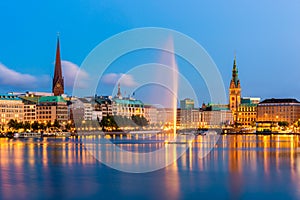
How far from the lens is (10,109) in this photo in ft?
361

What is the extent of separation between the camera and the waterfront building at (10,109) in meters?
108

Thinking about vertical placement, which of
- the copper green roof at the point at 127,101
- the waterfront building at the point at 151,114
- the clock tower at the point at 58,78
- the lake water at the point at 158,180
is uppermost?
the clock tower at the point at 58,78

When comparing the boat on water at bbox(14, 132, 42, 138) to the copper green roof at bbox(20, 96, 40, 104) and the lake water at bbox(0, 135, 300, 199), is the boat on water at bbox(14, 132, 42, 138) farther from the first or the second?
the lake water at bbox(0, 135, 300, 199)

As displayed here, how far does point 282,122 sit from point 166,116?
33.9 meters

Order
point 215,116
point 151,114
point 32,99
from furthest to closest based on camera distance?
point 215,116 < point 151,114 < point 32,99

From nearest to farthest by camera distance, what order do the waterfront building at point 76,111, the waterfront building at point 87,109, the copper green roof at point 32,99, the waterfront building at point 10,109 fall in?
the waterfront building at point 10,109 → the waterfront building at point 76,111 → the copper green roof at point 32,99 → the waterfront building at point 87,109

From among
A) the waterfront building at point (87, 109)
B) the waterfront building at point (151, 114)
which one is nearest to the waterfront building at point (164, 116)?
the waterfront building at point (151, 114)

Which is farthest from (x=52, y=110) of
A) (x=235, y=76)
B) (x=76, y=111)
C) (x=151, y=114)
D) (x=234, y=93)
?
(x=235, y=76)

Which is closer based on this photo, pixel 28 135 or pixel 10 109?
pixel 28 135

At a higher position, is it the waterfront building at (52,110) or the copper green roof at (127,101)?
the copper green roof at (127,101)

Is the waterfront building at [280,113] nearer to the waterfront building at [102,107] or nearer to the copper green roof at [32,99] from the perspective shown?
the waterfront building at [102,107]

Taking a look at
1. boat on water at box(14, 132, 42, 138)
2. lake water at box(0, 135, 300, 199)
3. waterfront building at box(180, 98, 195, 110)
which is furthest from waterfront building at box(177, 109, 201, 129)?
lake water at box(0, 135, 300, 199)

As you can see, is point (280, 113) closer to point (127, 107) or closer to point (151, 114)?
point (151, 114)

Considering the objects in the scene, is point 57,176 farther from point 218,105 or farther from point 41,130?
point 218,105
